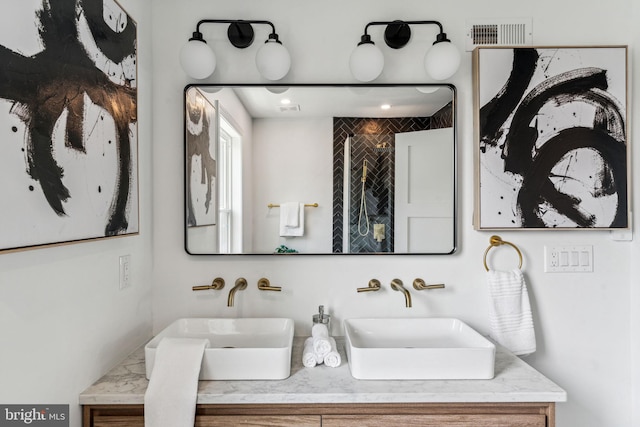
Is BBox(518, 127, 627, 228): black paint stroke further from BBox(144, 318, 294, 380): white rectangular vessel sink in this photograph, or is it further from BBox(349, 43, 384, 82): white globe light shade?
BBox(144, 318, 294, 380): white rectangular vessel sink

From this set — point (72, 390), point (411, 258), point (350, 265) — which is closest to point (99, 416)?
point (72, 390)

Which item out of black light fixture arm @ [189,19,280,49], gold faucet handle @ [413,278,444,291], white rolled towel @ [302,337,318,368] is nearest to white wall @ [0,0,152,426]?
black light fixture arm @ [189,19,280,49]

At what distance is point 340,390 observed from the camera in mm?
1156

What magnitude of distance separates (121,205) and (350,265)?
0.91 meters

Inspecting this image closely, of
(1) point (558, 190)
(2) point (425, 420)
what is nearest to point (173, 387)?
(2) point (425, 420)

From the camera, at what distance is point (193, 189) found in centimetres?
167

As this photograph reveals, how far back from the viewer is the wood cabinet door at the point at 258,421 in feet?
3.78

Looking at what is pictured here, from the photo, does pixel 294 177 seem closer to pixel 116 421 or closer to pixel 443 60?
pixel 443 60

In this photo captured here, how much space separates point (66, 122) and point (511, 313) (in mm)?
1659

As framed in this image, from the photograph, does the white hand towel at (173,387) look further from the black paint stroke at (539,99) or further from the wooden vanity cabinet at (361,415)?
the black paint stroke at (539,99)

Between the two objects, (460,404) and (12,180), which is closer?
(12,180)

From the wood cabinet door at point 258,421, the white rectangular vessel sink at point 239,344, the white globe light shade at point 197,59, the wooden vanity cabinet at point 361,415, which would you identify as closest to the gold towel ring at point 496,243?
the wooden vanity cabinet at point 361,415

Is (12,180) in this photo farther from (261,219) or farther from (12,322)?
(261,219)

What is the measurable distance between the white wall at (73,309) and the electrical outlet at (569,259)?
1.68 m
